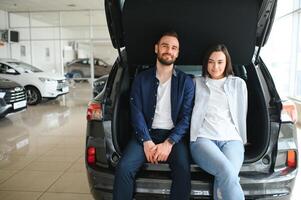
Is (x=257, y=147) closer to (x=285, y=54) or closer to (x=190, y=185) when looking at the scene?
(x=190, y=185)

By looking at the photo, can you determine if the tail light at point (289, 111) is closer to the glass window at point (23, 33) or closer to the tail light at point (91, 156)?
the tail light at point (91, 156)

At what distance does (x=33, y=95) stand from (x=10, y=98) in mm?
2728

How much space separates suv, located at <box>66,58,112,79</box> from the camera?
14734 millimetres

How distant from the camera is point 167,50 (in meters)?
2.11

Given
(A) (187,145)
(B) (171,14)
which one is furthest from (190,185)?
(B) (171,14)

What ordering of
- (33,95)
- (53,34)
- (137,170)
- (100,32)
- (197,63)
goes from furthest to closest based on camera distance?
(53,34)
(100,32)
(33,95)
(197,63)
(137,170)

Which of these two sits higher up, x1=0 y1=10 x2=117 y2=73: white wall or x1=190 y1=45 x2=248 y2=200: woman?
x1=0 y1=10 x2=117 y2=73: white wall

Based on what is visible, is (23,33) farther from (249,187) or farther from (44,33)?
(249,187)

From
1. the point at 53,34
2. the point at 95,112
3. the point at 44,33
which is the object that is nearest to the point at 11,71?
the point at 44,33

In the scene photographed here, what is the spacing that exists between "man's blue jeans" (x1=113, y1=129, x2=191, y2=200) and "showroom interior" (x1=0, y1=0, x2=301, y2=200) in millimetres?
830

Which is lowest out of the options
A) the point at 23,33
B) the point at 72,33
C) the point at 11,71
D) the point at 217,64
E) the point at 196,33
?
the point at 11,71

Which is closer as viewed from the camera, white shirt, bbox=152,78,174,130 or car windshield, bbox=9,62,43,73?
white shirt, bbox=152,78,174,130

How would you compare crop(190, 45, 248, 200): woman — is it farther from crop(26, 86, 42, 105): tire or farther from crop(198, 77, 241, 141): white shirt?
crop(26, 86, 42, 105): tire

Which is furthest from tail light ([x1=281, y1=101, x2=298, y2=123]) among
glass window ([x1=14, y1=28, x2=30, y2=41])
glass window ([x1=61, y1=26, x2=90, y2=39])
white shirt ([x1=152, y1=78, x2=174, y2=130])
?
glass window ([x1=14, y1=28, x2=30, y2=41])
